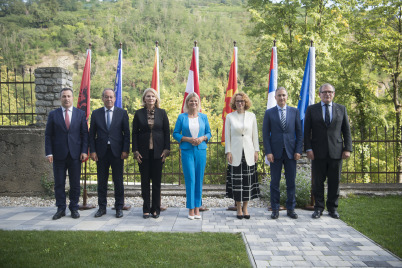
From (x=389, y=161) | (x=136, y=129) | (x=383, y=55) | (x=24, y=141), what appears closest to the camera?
(x=136, y=129)

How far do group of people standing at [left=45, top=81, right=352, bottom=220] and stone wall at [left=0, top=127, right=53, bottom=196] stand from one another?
7.73ft

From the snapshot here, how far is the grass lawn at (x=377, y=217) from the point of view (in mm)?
3939

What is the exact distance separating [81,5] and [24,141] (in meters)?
64.3

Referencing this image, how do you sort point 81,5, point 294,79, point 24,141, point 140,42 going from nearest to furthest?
point 24,141
point 294,79
point 140,42
point 81,5

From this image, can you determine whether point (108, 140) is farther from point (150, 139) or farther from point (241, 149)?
point (241, 149)

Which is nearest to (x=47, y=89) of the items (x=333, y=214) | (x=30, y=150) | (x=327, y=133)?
(x=30, y=150)

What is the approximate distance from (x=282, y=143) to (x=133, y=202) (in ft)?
10.7

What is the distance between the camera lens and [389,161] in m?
15.6

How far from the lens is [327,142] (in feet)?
15.9

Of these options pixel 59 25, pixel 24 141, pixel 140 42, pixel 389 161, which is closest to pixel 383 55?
pixel 389 161

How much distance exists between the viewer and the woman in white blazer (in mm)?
4832

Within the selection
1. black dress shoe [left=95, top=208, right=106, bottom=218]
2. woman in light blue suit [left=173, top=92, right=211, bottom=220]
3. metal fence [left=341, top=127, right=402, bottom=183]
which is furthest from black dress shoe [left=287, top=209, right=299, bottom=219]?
metal fence [left=341, top=127, right=402, bottom=183]

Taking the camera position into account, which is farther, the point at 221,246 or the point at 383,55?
the point at 383,55

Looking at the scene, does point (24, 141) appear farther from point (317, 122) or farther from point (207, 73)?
point (207, 73)
